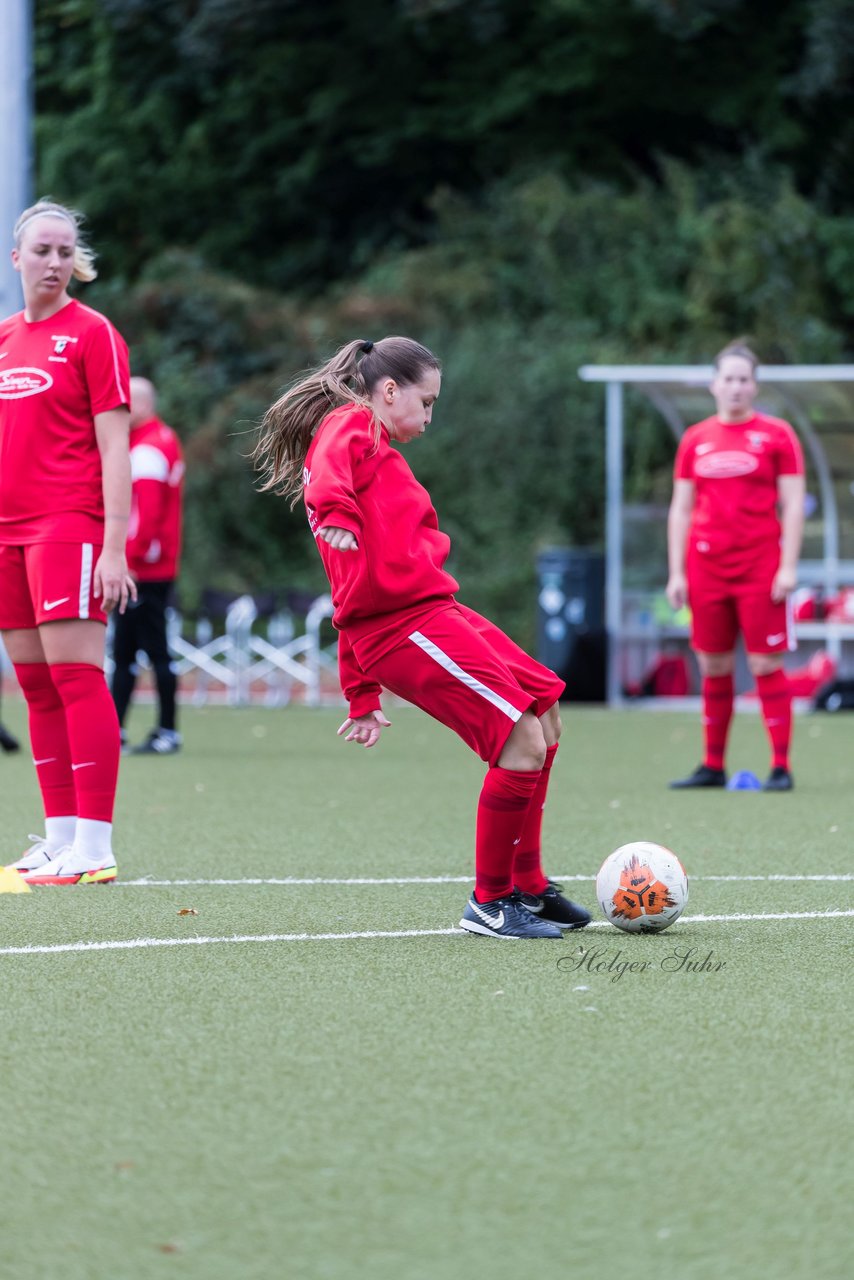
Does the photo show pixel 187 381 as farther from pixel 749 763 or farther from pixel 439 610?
pixel 439 610

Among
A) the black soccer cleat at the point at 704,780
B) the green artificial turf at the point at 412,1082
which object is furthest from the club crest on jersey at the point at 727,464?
the green artificial turf at the point at 412,1082

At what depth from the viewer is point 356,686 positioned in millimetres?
5004

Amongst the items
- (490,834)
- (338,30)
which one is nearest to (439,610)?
(490,834)

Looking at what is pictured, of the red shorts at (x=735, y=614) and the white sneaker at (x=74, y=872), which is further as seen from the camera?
the red shorts at (x=735, y=614)

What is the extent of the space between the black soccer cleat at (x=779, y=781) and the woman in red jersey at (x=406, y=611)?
4.46 metres

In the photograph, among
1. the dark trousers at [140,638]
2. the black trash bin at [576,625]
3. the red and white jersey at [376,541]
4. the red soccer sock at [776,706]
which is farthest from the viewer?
the black trash bin at [576,625]

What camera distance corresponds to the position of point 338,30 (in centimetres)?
2595

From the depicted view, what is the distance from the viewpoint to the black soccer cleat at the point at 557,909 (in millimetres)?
5305

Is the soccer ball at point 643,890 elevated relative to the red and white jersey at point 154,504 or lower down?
lower down

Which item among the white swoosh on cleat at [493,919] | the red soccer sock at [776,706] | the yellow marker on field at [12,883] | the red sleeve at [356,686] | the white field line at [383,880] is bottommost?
the white field line at [383,880]

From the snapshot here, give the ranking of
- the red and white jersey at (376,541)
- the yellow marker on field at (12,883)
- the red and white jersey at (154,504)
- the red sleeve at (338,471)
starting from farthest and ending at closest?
the red and white jersey at (154,504)
the yellow marker on field at (12,883)
the red and white jersey at (376,541)
the red sleeve at (338,471)

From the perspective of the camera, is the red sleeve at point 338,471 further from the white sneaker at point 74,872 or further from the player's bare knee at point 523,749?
the white sneaker at point 74,872

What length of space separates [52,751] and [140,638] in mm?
5018

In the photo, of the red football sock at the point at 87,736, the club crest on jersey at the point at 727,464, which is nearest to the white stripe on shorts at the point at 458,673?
the red football sock at the point at 87,736
